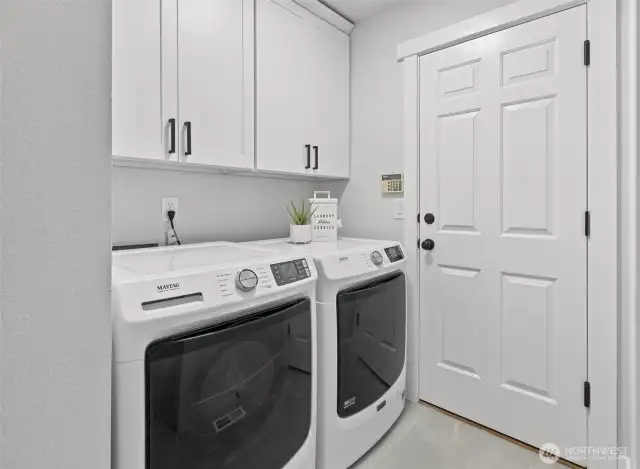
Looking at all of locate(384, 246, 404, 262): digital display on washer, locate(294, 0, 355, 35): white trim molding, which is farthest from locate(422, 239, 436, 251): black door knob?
locate(294, 0, 355, 35): white trim molding

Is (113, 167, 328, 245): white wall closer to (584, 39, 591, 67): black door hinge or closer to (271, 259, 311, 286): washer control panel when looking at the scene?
(271, 259, 311, 286): washer control panel

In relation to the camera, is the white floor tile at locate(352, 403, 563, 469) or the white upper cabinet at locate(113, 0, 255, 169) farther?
the white floor tile at locate(352, 403, 563, 469)

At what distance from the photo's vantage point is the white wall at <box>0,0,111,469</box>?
1.45 ft

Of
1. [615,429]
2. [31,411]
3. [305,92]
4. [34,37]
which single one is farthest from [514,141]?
[31,411]

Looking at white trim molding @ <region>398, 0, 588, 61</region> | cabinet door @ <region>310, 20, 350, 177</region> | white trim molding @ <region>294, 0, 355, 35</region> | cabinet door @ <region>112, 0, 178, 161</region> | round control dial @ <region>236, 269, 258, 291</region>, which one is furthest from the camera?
cabinet door @ <region>310, 20, 350, 177</region>

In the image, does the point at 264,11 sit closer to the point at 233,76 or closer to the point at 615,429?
the point at 233,76

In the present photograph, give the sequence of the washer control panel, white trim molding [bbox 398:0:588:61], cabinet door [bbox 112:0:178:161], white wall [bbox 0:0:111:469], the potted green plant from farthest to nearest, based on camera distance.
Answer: the potted green plant → white trim molding [bbox 398:0:588:61] → cabinet door [bbox 112:0:178:161] → the washer control panel → white wall [bbox 0:0:111:469]

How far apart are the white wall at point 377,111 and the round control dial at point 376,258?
576 mm

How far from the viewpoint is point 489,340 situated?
190cm

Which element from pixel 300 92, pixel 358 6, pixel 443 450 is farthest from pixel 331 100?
pixel 443 450

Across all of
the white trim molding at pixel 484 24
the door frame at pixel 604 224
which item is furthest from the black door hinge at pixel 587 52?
the white trim molding at pixel 484 24

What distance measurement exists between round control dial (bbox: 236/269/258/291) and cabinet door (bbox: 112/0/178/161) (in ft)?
2.46

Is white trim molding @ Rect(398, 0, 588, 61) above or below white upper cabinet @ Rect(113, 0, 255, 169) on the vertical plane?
above

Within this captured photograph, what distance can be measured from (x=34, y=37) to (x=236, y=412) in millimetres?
Answer: 1023
